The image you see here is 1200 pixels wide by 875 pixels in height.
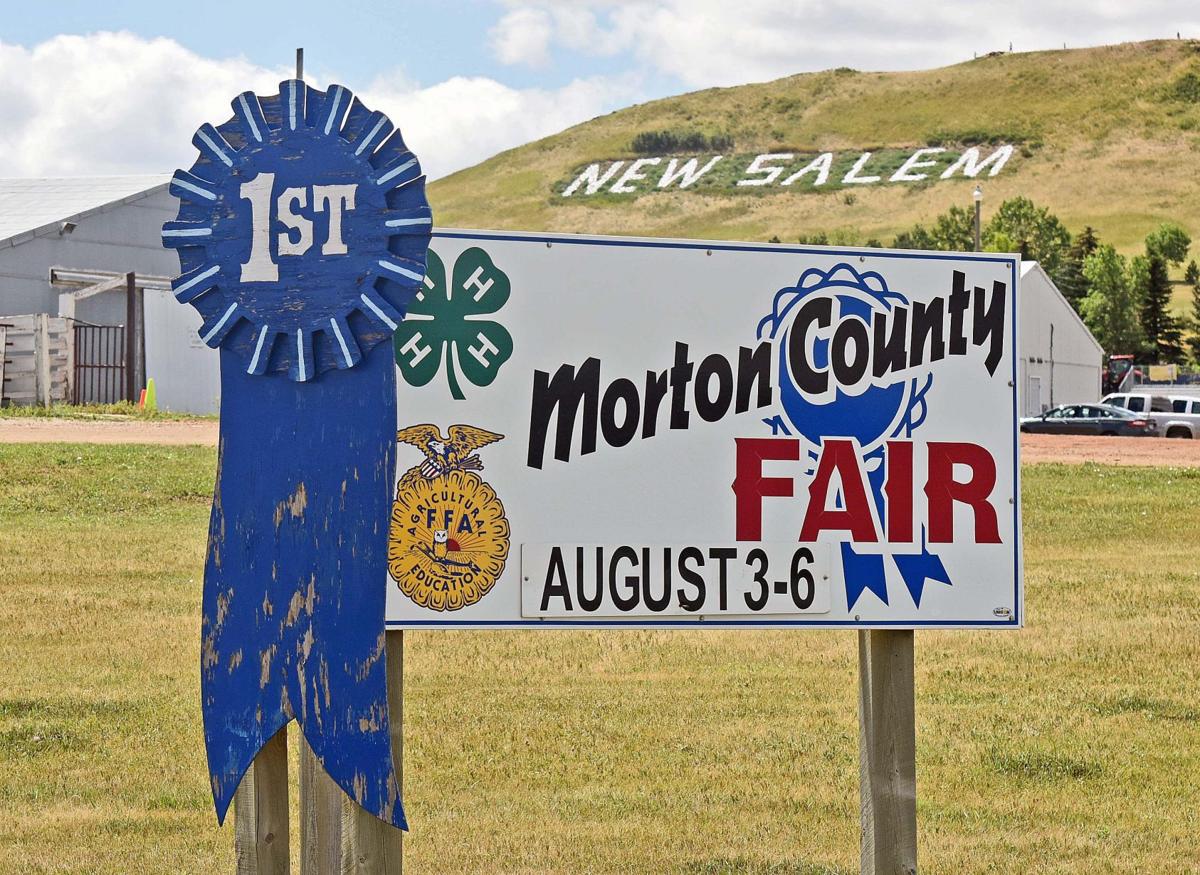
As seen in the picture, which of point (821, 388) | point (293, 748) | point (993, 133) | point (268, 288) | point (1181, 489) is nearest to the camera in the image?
point (268, 288)

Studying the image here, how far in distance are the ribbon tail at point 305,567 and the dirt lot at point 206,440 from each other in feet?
61.2

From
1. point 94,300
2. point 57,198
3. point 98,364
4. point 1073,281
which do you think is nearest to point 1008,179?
point 1073,281

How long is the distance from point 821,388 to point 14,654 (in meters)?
6.66

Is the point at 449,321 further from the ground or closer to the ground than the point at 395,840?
further from the ground

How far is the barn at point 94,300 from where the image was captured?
30406 mm

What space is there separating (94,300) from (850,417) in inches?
1276

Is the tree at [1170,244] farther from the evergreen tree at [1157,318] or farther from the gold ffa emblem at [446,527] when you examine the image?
the gold ffa emblem at [446,527]

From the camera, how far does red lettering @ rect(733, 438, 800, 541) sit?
156 inches

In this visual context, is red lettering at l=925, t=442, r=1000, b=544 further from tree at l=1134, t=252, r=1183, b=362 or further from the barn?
tree at l=1134, t=252, r=1183, b=362

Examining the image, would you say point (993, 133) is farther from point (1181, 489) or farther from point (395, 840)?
point (395, 840)

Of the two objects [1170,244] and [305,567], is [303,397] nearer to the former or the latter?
[305,567]

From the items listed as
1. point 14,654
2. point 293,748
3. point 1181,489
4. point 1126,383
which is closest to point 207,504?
point 14,654

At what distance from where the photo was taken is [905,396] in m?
4.09

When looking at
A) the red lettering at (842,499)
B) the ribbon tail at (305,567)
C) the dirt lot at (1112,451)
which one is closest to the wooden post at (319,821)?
the ribbon tail at (305,567)
